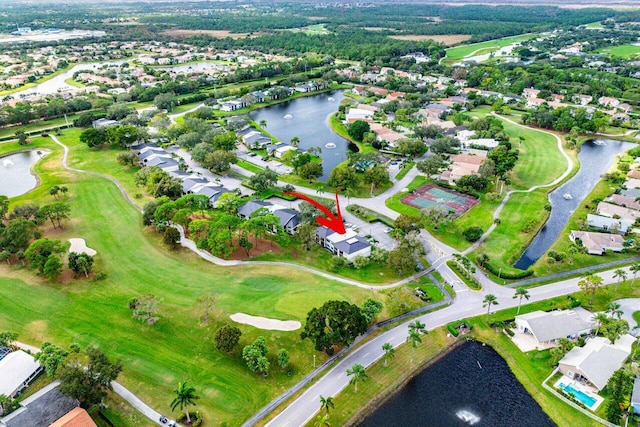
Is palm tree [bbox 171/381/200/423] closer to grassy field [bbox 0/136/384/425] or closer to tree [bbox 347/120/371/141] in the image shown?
grassy field [bbox 0/136/384/425]

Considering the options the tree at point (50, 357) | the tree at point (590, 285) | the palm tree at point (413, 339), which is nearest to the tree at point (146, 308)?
the tree at point (50, 357)

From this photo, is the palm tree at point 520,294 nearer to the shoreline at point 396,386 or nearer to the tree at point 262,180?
the shoreline at point 396,386

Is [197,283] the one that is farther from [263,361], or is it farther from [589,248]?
[589,248]

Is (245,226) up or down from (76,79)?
up

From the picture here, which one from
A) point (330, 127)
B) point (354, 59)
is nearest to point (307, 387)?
point (330, 127)

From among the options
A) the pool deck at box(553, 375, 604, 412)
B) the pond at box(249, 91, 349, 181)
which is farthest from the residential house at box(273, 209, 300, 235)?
the pool deck at box(553, 375, 604, 412)

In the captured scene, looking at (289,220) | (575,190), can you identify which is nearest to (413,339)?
(289,220)
